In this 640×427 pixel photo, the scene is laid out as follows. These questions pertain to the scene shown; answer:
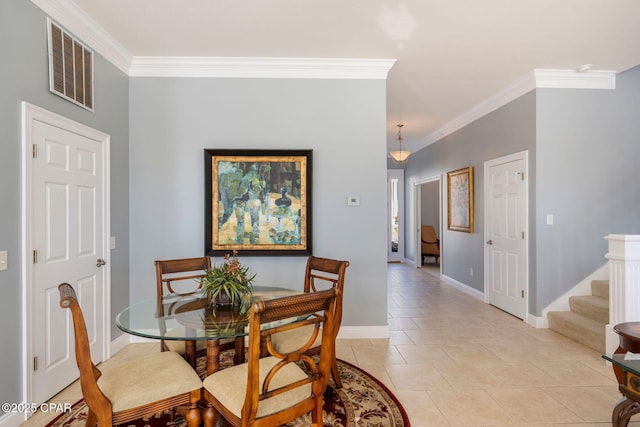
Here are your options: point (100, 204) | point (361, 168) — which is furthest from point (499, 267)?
point (100, 204)

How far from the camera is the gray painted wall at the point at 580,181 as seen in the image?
3.92 metres

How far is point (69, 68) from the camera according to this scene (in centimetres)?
261

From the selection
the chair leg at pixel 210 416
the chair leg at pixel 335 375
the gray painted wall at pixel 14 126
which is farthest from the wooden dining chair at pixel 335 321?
the gray painted wall at pixel 14 126

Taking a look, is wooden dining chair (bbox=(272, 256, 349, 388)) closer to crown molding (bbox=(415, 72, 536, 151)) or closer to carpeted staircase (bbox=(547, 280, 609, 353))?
carpeted staircase (bbox=(547, 280, 609, 353))

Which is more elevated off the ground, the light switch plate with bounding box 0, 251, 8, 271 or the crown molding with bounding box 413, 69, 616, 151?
the crown molding with bounding box 413, 69, 616, 151

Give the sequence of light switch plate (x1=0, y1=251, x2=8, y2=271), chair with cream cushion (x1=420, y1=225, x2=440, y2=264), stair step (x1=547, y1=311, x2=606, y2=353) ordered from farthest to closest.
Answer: chair with cream cushion (x1=420, y1=225, x2=440, y2=264) → stair step (x1=547, y1=311, x2=606, y2=353) → light switch plate (x1=0, y1=251, x2=8, y2=271)

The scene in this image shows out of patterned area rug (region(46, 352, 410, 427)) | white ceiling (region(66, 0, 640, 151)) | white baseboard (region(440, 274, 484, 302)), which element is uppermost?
white ceiling (region(66, 0, 640, 151))

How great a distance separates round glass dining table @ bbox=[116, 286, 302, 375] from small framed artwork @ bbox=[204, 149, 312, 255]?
110 cm

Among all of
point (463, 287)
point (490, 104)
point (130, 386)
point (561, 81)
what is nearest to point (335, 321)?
point (130, 386)

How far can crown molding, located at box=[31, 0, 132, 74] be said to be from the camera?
96.7 inches

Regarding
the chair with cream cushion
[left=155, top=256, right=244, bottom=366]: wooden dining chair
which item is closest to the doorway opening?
the chair with cream cushion

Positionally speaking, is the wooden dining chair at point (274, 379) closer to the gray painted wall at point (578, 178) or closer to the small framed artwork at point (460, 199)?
the gray painted wall at point (578, 178)

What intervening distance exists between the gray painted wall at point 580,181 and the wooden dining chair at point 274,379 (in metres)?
3.37

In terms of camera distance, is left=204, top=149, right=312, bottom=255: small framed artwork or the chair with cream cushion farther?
the chair with cream cushion
